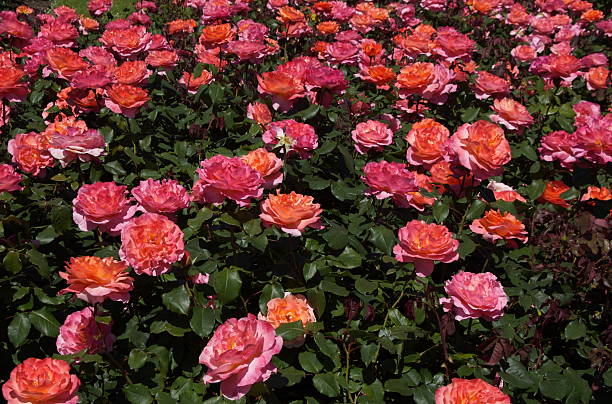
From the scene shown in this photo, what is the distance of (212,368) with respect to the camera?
48.3 inches

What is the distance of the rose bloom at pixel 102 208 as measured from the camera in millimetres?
1592

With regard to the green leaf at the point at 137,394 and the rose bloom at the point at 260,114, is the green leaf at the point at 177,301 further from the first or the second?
the rose bloom at the point at 260,114

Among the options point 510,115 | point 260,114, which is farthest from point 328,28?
point 510,115

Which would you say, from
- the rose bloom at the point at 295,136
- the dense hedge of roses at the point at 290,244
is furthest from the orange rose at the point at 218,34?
the rose bloom at the point at 295,136

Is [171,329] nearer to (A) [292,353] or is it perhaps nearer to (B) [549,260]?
(A) [292,353]

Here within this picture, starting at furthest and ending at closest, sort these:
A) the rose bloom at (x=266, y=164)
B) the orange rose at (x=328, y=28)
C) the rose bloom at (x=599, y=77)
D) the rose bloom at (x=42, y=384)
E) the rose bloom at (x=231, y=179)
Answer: the orange rose at (x=328, y=28)
the rose bloom at (x=599, y=77)
the rose bloom at (x=266, y=164)
the rose bloom at (x=231, y=179)
the rose bloom at (x=42, y=384)

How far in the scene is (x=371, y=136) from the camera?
Result: 86.4 inches

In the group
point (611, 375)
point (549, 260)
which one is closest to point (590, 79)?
point (549, 260)

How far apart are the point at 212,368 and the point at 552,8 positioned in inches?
209

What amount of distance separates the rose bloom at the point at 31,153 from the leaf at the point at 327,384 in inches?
56.1

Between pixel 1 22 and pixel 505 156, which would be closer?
pixel 505 156

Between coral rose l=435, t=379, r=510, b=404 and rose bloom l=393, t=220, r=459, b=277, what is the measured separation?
381 mm

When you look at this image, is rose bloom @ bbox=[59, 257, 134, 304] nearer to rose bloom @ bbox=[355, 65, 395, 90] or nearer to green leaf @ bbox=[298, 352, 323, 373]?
green leaf @ bbox=[298, 352, 323, 373]

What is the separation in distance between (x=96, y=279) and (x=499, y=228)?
4.55 ft
